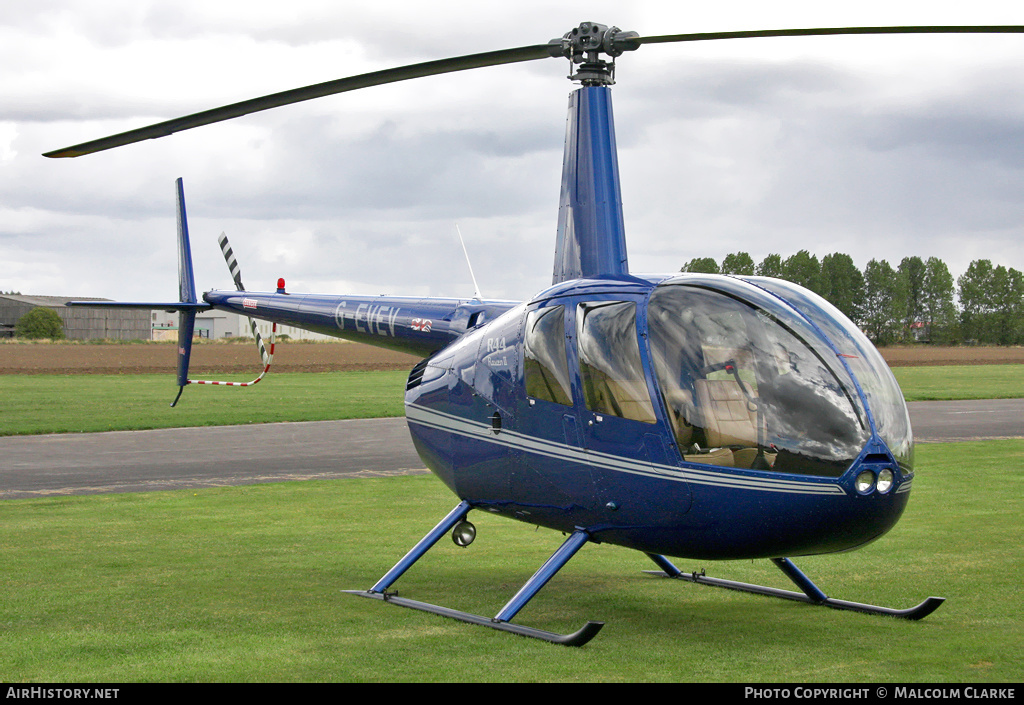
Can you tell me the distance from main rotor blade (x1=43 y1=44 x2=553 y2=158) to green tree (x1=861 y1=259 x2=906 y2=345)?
166ft

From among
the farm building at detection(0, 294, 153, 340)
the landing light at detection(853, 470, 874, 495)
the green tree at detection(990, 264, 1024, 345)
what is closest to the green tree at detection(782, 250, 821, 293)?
the landing light at detection(853, 470, 874, 495)

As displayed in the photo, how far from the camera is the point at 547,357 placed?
7.87m

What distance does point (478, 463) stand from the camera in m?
8.63

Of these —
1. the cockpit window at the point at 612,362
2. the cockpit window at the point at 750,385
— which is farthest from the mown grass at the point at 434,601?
the cockpit window at the point at 612,362

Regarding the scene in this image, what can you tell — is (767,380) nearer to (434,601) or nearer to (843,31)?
(843,31)

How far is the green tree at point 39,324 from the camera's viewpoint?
11081 cm

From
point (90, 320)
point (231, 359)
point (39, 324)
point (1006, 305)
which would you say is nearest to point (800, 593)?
point (231, 359)

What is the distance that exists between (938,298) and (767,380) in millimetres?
88621

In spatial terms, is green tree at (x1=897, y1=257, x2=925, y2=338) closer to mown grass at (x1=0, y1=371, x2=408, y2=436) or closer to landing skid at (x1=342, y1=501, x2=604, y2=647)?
mown grass at (x1=0, y1=371, x2=408, y2=436)

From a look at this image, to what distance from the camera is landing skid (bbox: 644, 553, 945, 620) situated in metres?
7.93

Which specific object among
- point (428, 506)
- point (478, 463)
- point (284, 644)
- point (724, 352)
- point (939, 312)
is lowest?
point (939, 312)
